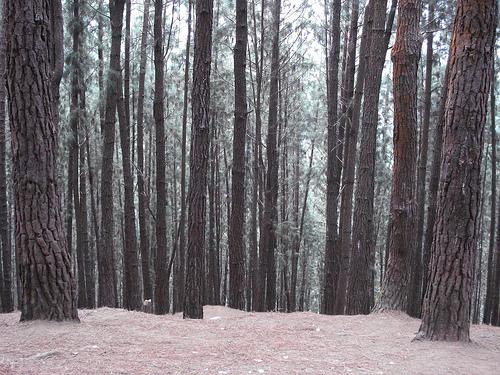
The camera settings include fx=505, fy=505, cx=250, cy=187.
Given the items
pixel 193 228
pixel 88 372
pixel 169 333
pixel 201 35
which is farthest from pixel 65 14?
pixel 88 372

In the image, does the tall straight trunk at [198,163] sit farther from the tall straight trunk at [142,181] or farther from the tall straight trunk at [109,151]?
the tall straight trunk at [142,181]

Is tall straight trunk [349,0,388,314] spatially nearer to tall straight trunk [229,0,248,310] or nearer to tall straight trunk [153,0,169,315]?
tall straight trunk [229,0,248,310]

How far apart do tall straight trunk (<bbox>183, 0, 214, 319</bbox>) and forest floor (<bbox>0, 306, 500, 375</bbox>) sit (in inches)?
43.2

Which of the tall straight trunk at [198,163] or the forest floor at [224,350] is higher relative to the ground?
the tall straight trunk at [198,163]

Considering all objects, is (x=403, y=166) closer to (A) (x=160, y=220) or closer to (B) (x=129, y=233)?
(A) (x=160, y=220)

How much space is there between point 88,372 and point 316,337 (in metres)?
A: 2.54

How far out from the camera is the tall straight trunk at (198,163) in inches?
273

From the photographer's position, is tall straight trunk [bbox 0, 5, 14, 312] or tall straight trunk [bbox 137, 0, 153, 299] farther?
tall straight trunk [bbox 137, 0, 153, 299]

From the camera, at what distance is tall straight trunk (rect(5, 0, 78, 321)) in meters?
4.86

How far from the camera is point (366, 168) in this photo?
8.55 meters

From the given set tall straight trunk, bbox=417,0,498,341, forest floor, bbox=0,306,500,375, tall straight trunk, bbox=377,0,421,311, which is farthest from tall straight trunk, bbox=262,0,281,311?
tall straight trunk, bbox=417,0,498,341

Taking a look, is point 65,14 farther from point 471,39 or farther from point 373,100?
point 471,39

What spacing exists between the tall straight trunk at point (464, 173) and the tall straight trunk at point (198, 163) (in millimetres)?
3292

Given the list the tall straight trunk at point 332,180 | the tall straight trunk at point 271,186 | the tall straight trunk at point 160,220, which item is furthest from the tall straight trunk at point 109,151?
the tall straight trunk at point 332,180
